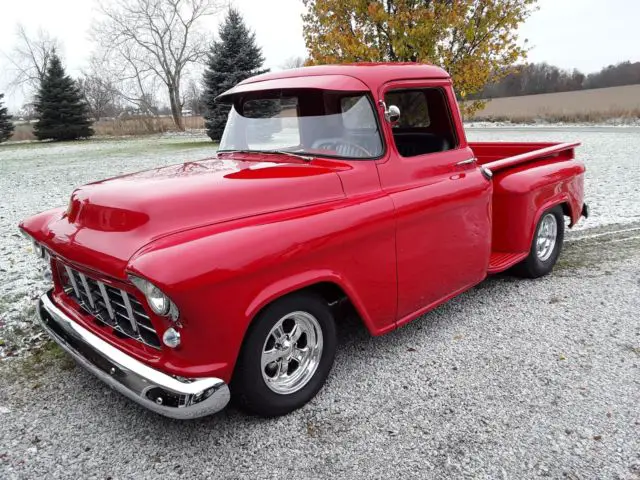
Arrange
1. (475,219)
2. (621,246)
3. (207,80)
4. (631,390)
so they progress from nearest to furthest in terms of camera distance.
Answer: (631,390) < (475,219) < (621,246) < (207,80)

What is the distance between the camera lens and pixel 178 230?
2.35 metres

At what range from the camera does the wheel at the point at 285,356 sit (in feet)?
7.84

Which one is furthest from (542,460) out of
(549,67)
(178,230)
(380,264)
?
(549,67)

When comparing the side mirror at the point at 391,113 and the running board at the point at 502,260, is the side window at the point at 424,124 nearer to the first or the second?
the side mirror at the point at 391,113

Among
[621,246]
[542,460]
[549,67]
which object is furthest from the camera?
[549,67]

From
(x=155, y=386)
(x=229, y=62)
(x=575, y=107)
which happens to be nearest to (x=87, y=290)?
(x=155, y=386)

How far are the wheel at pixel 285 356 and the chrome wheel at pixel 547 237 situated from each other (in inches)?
106

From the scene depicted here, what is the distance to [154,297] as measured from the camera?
2094mm

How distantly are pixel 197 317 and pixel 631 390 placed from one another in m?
2.43

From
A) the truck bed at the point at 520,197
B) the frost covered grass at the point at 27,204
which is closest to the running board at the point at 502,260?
the truck bed at the point at 520,197

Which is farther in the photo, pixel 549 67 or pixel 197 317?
pixel 549 67

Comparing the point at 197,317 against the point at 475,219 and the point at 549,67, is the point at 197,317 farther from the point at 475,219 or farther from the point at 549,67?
the point at 549,67

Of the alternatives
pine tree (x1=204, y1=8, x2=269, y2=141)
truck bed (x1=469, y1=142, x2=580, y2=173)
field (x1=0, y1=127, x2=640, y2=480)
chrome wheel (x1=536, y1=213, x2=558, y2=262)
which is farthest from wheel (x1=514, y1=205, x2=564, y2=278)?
pine tree (x1=204, y1=8, x2=269, y2=141)

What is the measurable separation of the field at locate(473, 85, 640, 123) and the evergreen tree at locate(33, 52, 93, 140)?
2393 centimetres
